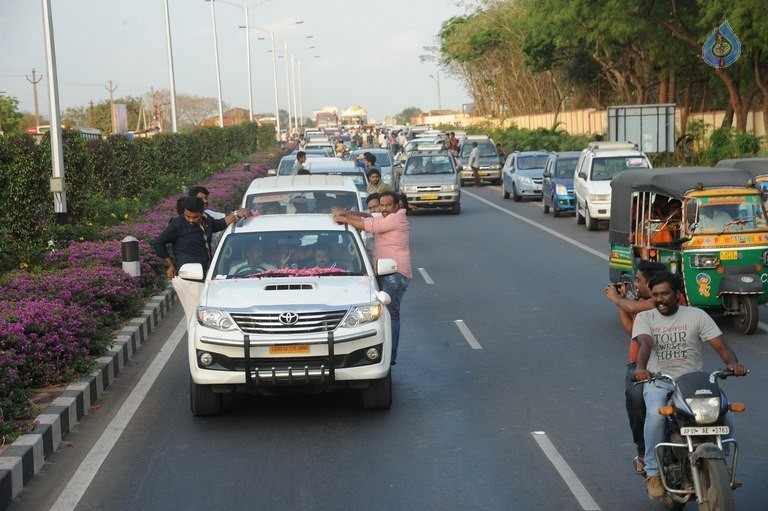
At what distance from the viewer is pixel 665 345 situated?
22.6 feet

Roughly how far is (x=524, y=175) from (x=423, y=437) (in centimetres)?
2975

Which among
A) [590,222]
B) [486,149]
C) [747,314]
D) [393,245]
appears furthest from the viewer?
[486,149]

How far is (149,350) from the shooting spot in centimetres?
1324

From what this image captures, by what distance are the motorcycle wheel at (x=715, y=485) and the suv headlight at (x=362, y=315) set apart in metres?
3.64

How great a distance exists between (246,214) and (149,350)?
2.58 meters

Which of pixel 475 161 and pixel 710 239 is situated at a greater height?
pixel 710 239

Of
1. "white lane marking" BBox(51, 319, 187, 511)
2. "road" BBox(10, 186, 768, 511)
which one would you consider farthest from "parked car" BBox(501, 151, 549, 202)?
"white lane marking" BBox(51, 319, 187, 511)

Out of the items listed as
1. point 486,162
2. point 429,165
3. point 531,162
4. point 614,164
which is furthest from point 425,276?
point 486,162

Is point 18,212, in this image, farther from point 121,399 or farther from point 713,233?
point 713,233

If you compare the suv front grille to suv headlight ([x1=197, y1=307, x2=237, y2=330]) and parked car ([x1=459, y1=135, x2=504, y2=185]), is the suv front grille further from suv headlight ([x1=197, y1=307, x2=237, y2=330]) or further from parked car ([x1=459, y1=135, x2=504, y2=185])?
parked car ([x1=459, y1=135, x2=504, y2=185])

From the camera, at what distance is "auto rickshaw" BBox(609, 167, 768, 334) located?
13.4 metres

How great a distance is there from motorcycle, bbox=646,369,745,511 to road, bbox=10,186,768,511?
55cm

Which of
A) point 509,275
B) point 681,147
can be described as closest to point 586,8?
point 681,147

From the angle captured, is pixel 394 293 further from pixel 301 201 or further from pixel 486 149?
pixel 486 149
